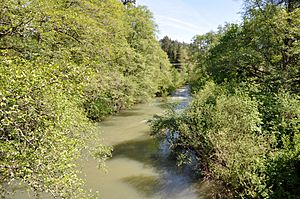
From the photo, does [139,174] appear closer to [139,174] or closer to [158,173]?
[139,174]

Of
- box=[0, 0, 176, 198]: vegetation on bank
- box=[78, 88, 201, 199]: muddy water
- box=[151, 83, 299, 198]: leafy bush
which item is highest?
box=[0, 0, 176, 198]: vegetation on bank

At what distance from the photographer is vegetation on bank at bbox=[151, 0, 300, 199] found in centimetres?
637

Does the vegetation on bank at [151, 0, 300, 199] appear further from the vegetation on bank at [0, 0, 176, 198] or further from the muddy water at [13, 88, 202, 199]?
the vegetation on bank at [0, 0, 176, 198]

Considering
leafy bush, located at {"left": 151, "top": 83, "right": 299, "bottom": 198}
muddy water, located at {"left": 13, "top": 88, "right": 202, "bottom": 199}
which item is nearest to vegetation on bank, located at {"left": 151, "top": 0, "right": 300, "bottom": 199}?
leafy bush, located at {"left": 151, "top": 83, "right": 299, "bottom": 198}

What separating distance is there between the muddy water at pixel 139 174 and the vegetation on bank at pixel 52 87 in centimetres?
72

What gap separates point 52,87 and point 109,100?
13.2 meters

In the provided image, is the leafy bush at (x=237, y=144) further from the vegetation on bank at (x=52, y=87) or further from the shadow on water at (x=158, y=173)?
the vegetation on bank at (x=52, y=87)

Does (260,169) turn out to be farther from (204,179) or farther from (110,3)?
(110,3)

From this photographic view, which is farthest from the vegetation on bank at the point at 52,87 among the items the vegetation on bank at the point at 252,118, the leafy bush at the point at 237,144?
the vegetation on bank at the point at 252,118

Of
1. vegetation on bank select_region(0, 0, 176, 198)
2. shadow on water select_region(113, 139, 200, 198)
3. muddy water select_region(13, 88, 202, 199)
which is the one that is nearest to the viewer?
vegetation on bank select_region(0, 0, 176, 198)

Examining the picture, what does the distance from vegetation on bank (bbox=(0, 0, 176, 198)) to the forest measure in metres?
0.03

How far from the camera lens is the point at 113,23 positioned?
12.5 meters

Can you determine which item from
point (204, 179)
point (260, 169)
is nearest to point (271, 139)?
point (260, 169)

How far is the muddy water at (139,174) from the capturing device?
796 centimetres
